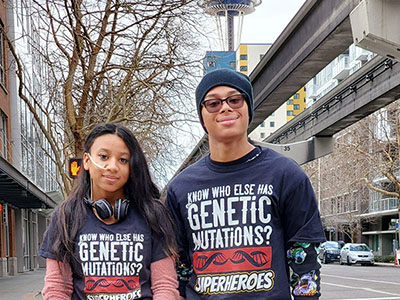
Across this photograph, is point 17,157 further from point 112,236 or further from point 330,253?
point 112,236

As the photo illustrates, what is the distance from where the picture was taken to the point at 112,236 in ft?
9.50

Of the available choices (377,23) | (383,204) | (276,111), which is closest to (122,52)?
(377,23)

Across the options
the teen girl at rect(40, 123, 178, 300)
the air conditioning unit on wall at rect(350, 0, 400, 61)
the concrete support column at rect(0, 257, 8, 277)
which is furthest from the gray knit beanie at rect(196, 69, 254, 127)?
the concrete support column at rect(0, 257, 8, 277)

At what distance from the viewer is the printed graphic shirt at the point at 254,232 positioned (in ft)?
8.90

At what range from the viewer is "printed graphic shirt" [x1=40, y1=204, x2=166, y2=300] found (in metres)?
2.83

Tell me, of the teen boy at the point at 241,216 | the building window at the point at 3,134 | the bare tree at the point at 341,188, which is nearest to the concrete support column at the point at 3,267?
the building window at the point at 3,134

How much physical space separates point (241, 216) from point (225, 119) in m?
0.44

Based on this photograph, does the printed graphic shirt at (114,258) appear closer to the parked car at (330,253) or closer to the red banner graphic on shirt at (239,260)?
the red banner graphic on shirt at (239,260)

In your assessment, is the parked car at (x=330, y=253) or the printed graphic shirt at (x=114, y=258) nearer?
the printed graphic shirt at (x=114, y=258)

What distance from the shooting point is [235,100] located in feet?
9.45

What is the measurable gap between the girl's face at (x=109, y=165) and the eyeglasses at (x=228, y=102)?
1.56 ft

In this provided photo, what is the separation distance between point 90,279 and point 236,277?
0.67 metres

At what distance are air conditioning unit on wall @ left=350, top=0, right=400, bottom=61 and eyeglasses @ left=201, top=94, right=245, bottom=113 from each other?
5.25 meters

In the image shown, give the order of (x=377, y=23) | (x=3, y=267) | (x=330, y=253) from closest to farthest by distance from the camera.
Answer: (x=377, y=23) < (x=3, y=267) < (x=330, y=253)
